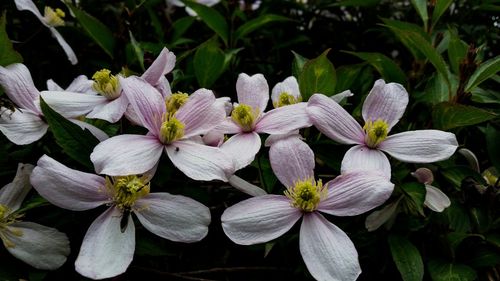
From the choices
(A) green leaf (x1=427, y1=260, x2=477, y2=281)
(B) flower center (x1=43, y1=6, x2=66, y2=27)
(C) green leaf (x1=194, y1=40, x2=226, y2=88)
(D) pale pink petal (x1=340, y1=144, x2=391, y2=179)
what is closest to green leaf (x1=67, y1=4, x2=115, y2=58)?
Answer: (B) flower center (x1=43, y1=6, x2=66, y2=27)

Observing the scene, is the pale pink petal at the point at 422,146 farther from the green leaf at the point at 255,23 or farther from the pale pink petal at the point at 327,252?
the green leaf at the point at 255,23

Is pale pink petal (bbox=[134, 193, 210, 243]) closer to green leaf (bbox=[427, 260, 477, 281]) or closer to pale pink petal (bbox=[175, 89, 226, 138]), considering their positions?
pale pink petal (bbox=[175, 89, 226, 138])

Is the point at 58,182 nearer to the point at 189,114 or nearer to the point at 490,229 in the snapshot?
the point at 189,114

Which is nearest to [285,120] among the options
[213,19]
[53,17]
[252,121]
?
[252,121]

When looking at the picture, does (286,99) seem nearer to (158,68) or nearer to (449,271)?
(158,68)

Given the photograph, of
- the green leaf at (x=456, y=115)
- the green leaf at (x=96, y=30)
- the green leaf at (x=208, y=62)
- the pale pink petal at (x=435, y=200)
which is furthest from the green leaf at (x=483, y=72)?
the green leaf at (x=96, y=30)
